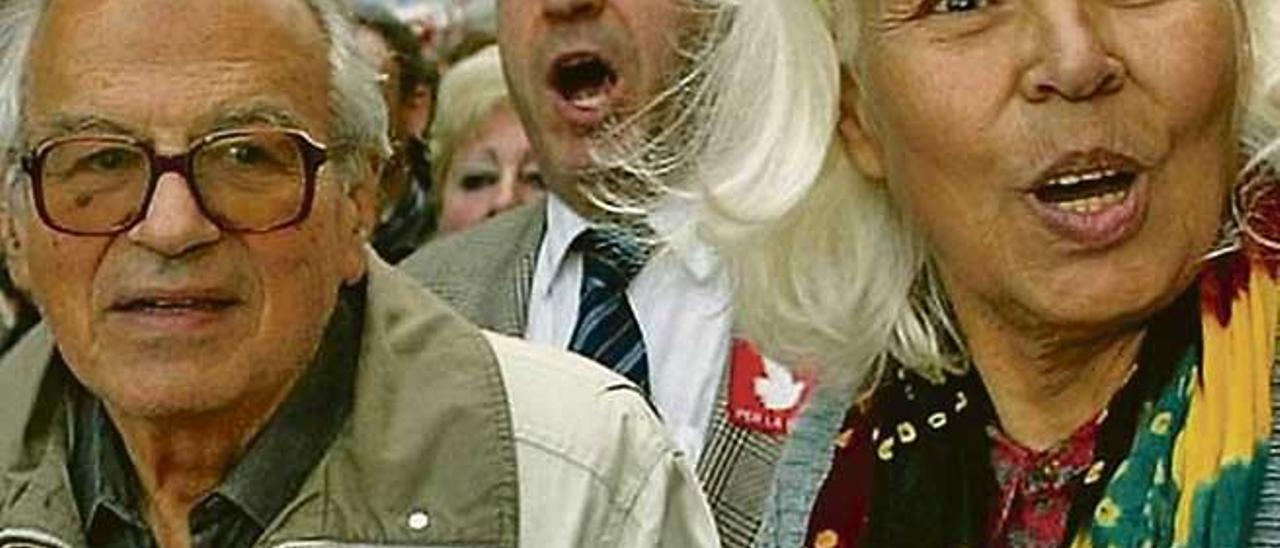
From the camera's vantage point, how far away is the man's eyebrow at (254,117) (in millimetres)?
3250

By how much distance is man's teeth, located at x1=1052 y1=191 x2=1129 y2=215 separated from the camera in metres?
2.96

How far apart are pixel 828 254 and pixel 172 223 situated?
70 centimetres

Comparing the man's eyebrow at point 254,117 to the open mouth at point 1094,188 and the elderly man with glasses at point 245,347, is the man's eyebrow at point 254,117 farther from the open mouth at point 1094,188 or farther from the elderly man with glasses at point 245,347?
the open mouth at point 1094,188

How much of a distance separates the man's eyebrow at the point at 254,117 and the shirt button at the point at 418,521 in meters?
0.42

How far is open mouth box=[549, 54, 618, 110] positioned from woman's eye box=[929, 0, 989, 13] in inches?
67.1

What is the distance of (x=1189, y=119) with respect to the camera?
2947mm

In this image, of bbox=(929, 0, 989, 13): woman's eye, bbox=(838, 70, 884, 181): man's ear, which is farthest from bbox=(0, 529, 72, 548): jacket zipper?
bbox=(929, 0, 989, 13): woman's eye

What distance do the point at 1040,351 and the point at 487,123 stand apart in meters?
3.47

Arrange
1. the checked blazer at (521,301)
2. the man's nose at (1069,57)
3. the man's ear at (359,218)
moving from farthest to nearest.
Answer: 1. the checked blazer at (521,301)
2. the man's ear at (359,218)
3. the man's nose at (1069,57)

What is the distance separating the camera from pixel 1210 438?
2.87m

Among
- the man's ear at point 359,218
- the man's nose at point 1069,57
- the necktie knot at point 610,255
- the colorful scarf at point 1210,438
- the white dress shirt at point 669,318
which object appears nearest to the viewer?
the colorful scarf at point 1210,438

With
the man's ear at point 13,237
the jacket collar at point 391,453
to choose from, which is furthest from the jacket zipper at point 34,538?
the man's ear at point 13,237

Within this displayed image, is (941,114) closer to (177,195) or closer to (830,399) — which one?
(830,399)

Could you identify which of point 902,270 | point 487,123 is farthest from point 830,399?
point 487,123
